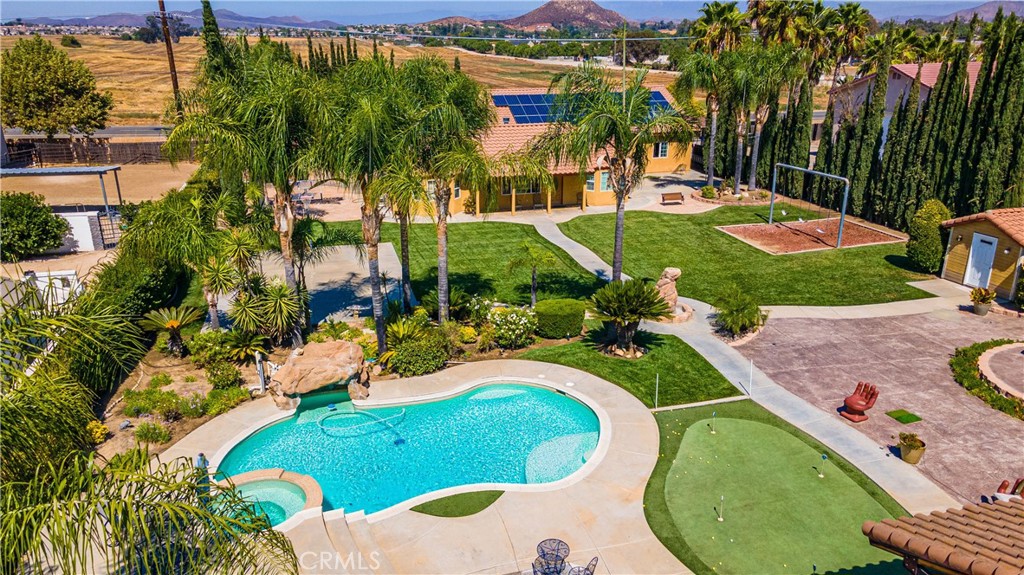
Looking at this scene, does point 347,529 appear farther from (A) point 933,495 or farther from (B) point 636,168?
(B) point 636,168

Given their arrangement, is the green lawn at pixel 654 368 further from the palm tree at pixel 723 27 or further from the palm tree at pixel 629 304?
the palm tree at pixel 723 27

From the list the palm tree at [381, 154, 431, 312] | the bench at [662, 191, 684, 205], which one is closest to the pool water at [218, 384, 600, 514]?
the palm tree at [381, 154, 431, 312]

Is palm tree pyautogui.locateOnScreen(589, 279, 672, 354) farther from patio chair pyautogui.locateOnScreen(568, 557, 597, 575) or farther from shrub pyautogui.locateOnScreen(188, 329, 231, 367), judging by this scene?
shrub pyautogui.locateOnScreen(188, 329, 231, 367)

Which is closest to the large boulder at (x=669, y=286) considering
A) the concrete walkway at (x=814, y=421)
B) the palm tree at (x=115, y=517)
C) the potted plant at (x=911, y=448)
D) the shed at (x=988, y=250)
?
the concrete walkway at (x=814, y=421)

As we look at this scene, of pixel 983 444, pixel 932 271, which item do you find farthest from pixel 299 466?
pixel 932 271

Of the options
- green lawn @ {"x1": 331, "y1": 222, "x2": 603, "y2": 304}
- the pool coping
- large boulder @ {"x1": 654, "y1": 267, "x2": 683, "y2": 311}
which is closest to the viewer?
the pool coping

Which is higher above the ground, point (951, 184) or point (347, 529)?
point (951, 184)
